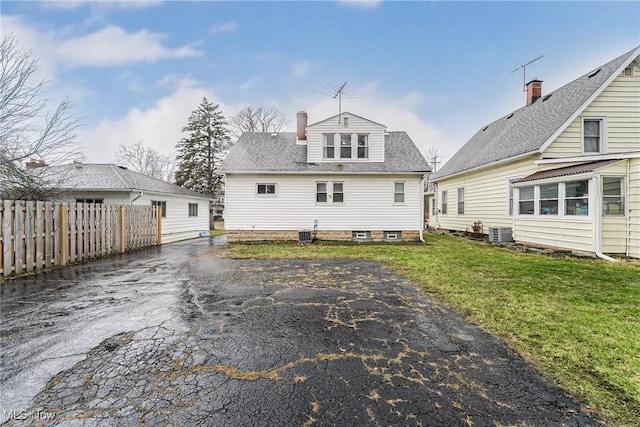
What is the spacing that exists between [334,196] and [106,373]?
454 inches

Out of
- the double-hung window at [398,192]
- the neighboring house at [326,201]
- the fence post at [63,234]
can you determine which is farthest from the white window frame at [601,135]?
the fence post at [63,234]

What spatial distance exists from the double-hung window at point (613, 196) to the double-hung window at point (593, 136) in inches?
109

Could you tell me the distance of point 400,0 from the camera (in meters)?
12.3

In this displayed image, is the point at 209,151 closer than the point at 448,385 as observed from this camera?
No

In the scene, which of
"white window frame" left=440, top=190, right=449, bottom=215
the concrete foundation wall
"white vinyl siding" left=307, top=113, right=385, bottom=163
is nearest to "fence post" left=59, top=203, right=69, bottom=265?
the concrete foundation wall

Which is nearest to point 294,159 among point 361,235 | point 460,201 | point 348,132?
point 348,132

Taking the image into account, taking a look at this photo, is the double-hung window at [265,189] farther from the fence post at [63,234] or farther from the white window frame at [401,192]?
the fence post at [63,234]

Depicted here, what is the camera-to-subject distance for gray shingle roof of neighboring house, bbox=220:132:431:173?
13297 mm

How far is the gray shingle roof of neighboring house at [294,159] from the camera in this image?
1330cm

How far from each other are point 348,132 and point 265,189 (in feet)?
16.5

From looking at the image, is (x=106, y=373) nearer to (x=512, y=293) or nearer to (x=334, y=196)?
(x=512, y=293)

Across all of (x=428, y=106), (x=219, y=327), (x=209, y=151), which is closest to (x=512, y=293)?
(x=219, y=327)

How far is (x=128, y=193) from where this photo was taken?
13742 millimetres

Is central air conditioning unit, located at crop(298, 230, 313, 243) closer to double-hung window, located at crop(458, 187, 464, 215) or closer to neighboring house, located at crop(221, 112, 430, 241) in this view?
neighboring house, located at crop(221, 112, 430, 241)
